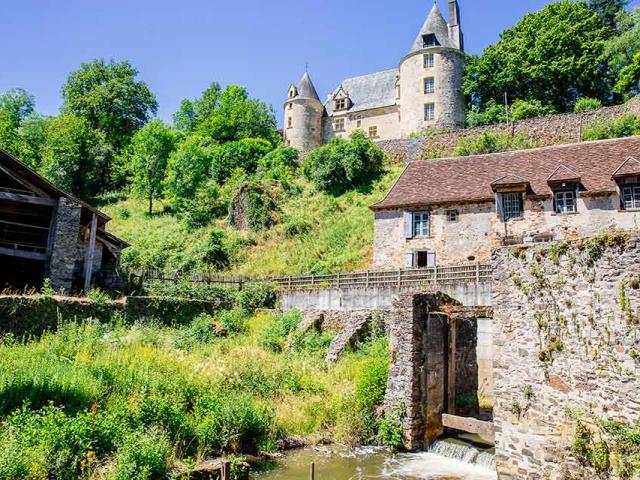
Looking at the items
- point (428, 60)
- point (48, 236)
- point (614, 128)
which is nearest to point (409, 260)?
point (614, 128)

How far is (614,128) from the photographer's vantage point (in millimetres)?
32281

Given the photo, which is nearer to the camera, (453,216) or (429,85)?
(453,216)

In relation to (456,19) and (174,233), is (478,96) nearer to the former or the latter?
(456,19)

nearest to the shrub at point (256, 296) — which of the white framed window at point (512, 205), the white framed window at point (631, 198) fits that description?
the white framed window at point (512, 205)

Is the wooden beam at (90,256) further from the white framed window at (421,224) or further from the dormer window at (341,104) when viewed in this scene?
the dormer window at (341,104)

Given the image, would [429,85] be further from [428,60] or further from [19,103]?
[19,103]

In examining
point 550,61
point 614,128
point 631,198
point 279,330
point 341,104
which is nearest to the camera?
point 279,330

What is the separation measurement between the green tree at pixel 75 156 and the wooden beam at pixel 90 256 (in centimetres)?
2875

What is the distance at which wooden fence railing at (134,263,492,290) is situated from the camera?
19.2m

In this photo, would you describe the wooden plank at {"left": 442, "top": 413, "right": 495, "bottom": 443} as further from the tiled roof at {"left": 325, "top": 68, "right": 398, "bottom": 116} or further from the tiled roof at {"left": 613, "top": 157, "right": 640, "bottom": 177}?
the tiled roof at {"left": 325, "top": 68, "right": 398, "bottom": 116}

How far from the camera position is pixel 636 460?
7309mm

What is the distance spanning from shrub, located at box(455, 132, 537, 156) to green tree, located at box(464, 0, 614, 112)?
930cm

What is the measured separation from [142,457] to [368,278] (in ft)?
46.5

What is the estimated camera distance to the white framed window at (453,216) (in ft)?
86.6
